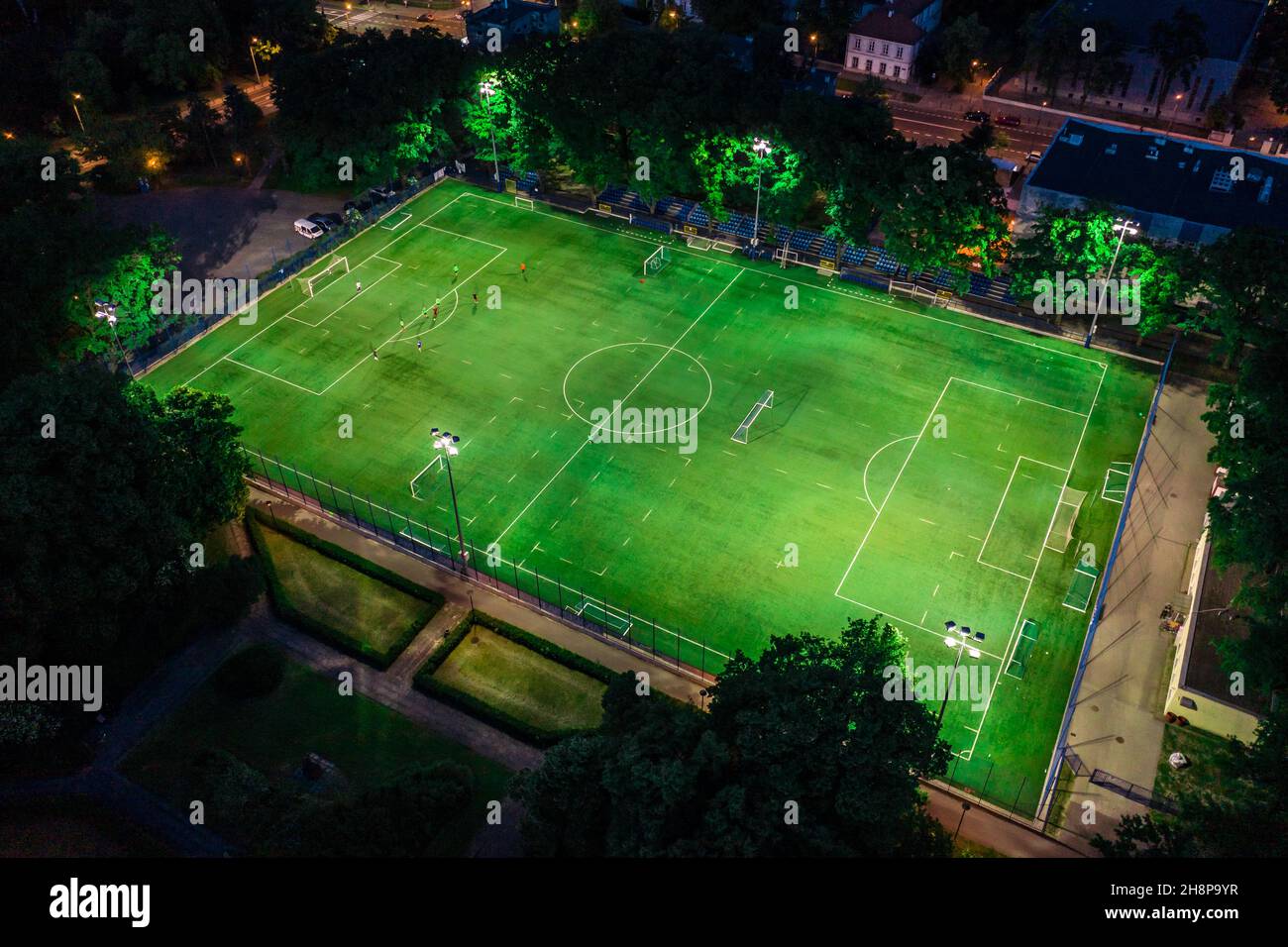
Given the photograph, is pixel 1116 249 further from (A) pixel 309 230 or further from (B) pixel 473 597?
(A) pixel 309 230

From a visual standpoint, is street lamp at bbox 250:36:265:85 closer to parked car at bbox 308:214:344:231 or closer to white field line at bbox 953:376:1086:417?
parked car at bbox 308:214:344:231

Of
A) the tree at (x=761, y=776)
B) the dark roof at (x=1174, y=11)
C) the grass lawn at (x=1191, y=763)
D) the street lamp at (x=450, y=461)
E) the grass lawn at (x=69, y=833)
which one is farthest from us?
the dark roof at (x=1174, y=11)

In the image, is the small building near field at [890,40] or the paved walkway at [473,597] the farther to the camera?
the small building near field at [890,40]

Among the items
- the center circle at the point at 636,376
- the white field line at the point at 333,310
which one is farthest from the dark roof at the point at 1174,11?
the white field line at the point at 333,310

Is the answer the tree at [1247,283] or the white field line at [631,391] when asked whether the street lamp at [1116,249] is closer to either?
the tree at [1247,283]

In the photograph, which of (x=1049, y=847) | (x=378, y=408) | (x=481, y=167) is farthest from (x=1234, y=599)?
(x=481, y=167)
